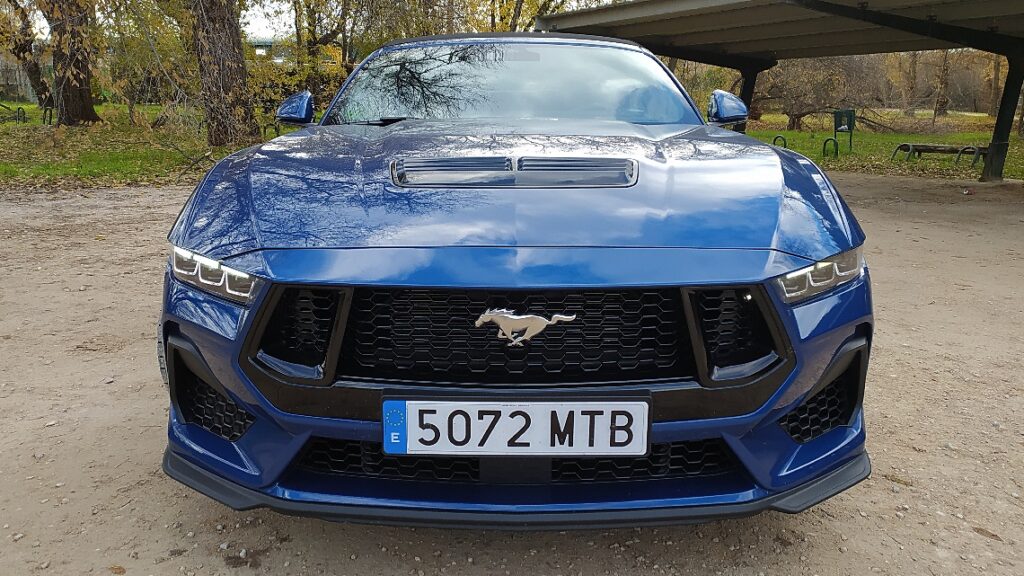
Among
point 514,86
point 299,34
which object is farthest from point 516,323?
point 299,34

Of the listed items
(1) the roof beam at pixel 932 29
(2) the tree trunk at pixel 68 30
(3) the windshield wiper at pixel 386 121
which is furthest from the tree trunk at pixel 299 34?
(3) the windshield wiper at pixel 386 121

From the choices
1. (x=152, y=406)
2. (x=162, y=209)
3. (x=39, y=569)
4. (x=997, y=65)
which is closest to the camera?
(x=39, y=569)

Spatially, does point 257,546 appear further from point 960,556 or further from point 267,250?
point 960,556

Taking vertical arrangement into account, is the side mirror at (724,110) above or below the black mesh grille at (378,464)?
above

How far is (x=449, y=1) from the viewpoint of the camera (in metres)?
14.9

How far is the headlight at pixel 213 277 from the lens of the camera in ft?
5.28

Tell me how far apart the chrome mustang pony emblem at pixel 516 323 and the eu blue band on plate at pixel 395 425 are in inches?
9.4

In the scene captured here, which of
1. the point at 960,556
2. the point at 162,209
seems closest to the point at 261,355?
the point at 960,556

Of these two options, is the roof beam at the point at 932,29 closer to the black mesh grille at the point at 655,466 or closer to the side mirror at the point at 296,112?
the side mirror at the point at 296,112

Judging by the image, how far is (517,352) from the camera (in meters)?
1.58

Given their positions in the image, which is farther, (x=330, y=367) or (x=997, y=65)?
(x=997, y=65)

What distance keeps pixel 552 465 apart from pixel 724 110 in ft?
6.47

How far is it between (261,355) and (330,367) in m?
0.17

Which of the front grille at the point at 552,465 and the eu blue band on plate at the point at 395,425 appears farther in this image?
the front grille at the point at 552,465
